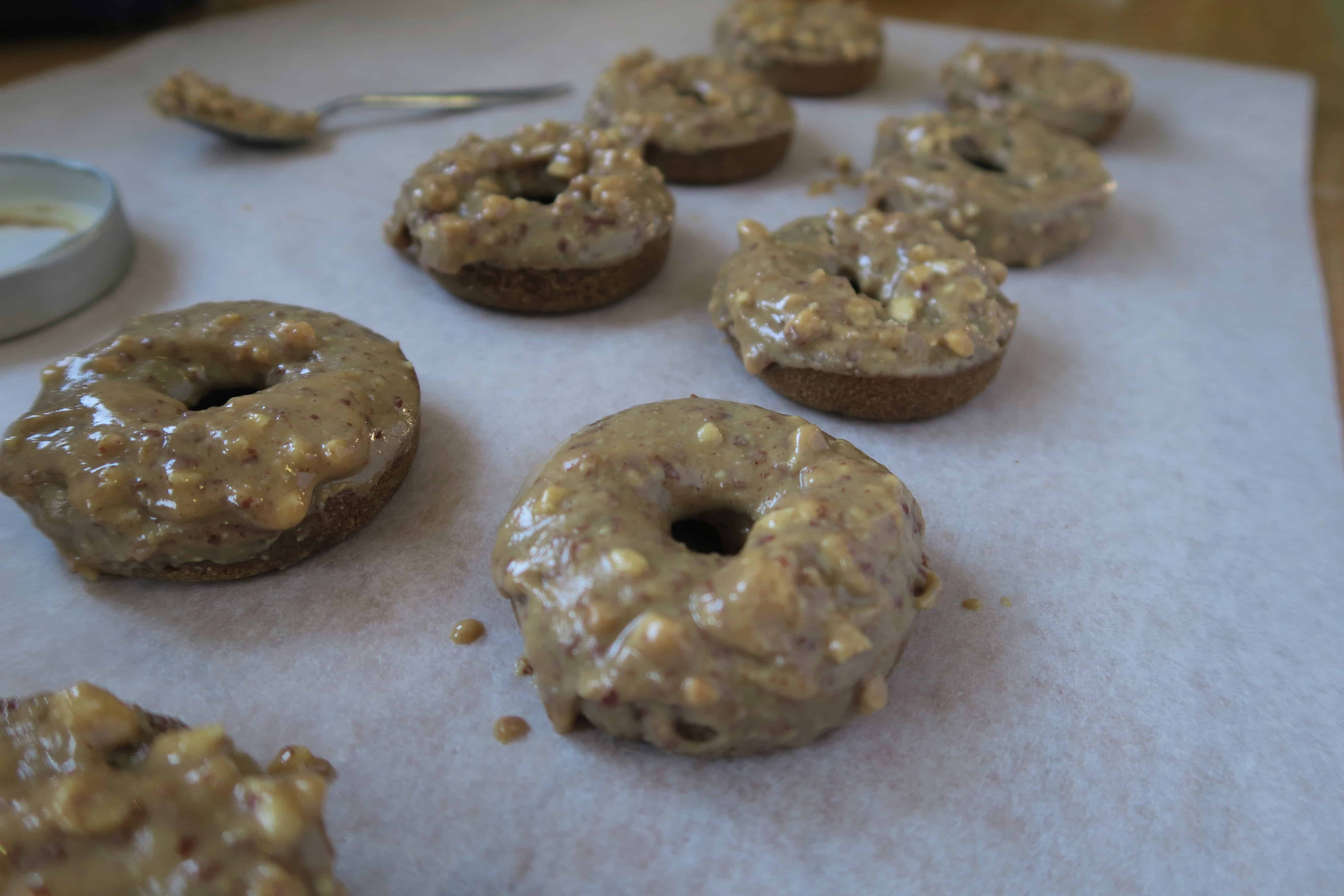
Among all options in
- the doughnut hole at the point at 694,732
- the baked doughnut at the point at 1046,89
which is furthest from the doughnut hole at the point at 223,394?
the baked doughnut at the point at 1046,89

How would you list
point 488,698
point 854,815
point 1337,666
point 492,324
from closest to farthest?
point 854,815
point 488,698
point 1337,666
point 492,324

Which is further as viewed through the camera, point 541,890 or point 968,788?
point 968,788

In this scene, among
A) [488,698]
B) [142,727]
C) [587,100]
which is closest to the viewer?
[142,727]

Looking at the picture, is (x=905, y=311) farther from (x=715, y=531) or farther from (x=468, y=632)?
(x=468, y=632)

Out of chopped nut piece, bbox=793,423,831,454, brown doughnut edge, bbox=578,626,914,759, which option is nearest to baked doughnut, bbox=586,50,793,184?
chopped nut piece, bbox=793,423,831,454

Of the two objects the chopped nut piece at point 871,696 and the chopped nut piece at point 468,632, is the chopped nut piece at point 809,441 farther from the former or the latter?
the chopped nut piece at point 468,632

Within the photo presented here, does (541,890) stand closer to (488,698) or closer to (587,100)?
(488,698)

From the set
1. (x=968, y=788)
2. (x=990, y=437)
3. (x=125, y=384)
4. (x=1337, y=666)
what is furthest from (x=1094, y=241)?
(x=125, y=384)
